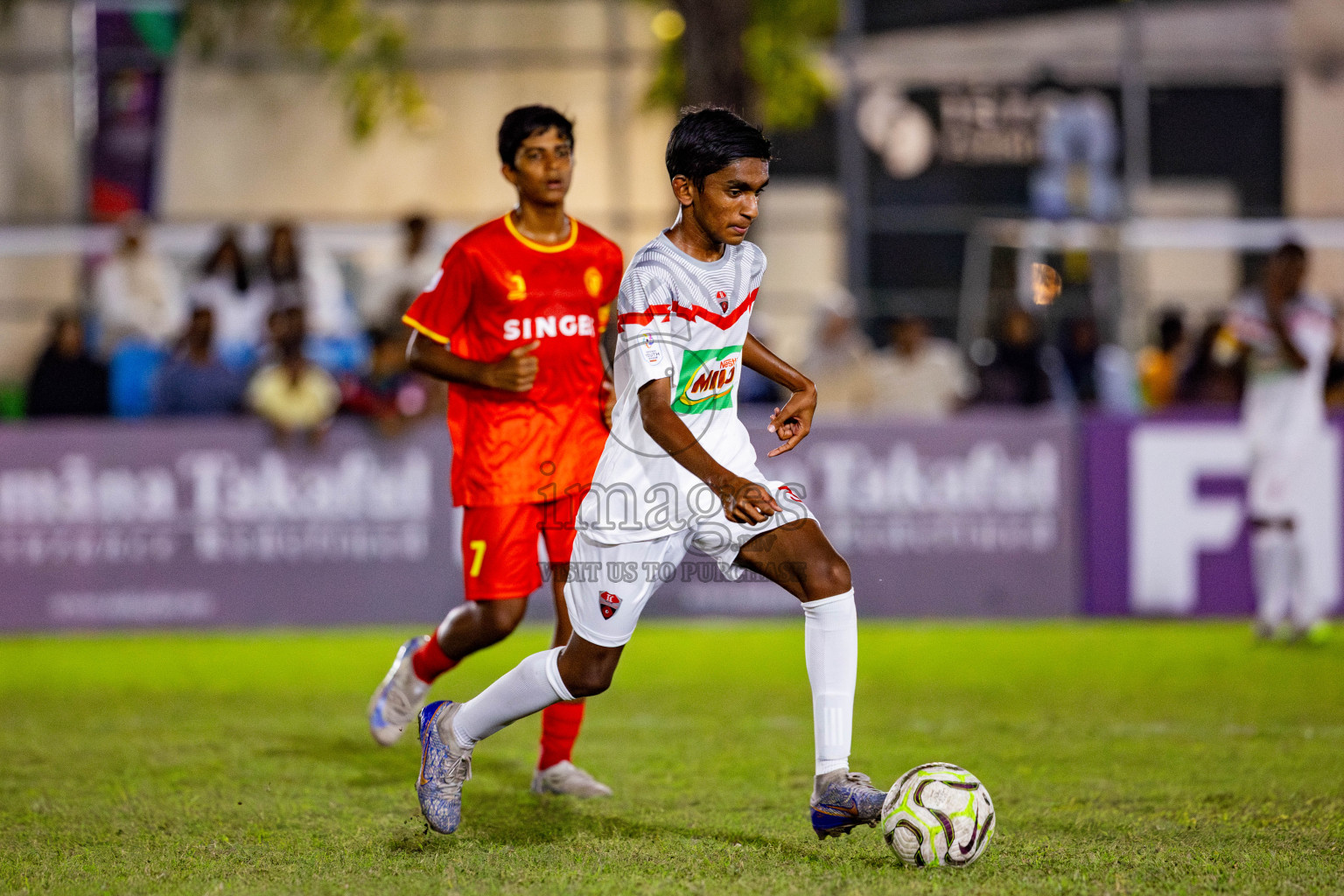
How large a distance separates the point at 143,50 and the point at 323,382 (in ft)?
28.2

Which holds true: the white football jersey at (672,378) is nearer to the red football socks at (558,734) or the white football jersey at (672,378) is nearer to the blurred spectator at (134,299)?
the red football socks at (558,734)

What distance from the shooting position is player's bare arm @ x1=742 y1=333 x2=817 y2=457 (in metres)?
4.45

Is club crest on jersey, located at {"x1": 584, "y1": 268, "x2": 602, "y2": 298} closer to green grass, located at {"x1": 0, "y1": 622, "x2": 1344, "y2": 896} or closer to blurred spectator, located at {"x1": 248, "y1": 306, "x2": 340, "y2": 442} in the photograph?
green grass, located at {"x1": 0, "y1": 622, "x2": 1344, "y2": 896}

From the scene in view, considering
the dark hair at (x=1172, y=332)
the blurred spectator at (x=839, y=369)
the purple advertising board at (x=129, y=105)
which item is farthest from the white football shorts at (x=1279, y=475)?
the purple advertising board at (x=129, y=105)

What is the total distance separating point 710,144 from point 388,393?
647 centimetres

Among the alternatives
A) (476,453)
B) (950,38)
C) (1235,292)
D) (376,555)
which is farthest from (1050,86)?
(476,453)

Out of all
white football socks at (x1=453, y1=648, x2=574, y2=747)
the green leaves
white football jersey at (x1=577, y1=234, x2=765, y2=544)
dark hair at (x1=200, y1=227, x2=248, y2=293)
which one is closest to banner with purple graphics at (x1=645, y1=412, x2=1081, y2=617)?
dark hair at (x1=200, y1=227, x2=248, y2=293)

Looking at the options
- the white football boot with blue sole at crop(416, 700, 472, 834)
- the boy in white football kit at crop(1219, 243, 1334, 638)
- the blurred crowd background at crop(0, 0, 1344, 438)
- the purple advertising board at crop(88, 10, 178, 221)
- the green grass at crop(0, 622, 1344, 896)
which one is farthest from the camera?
the purple advertising board at crop(88, 10, 178, 221)

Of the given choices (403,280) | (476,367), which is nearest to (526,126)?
(476,367)

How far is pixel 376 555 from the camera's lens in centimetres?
1042

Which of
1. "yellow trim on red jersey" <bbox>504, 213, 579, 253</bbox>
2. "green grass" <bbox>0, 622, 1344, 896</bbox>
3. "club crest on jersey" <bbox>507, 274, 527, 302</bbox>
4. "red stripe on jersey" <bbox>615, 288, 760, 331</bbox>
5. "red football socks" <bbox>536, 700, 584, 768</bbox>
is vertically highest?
"yellow trim on red jersey" <bbox>504, 213, 579, 253</bbox>

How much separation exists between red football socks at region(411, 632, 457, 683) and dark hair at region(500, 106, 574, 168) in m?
1.71

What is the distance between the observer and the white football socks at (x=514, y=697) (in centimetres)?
455

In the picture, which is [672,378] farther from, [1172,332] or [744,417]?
[1172,332]
